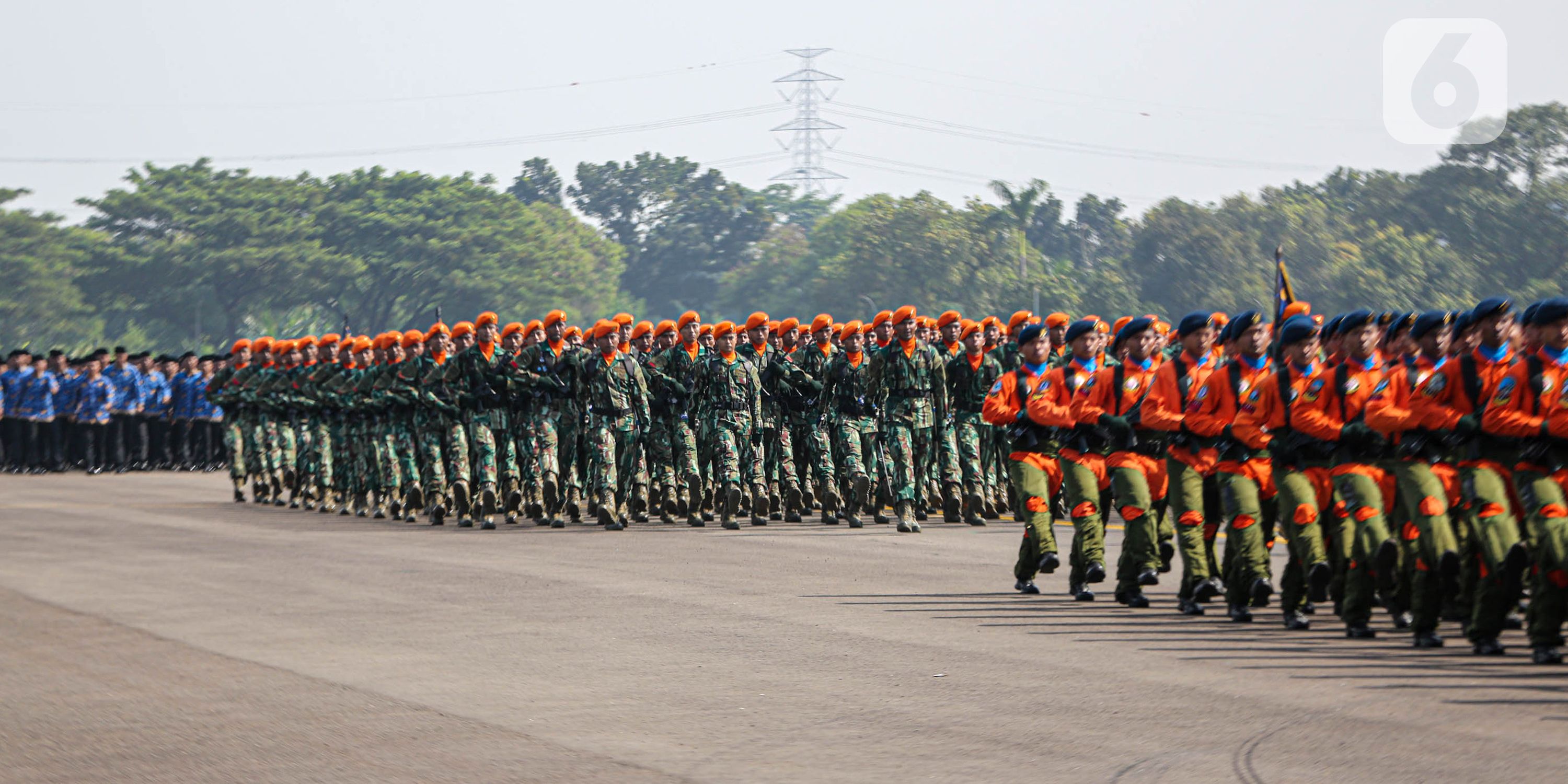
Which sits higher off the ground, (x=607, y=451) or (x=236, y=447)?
(x=236, y=447)

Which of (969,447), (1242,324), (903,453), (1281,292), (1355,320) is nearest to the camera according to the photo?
(1355,320)

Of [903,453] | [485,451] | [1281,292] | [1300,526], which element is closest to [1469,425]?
[1300,526]

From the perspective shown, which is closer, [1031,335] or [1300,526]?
[1300,526]

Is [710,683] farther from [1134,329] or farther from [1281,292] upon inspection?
[1281,292]

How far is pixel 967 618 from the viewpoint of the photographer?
11.4m

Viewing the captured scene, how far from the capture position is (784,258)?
333 feet

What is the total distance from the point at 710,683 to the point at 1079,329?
4.47m

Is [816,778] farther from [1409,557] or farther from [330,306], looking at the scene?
[330,306]

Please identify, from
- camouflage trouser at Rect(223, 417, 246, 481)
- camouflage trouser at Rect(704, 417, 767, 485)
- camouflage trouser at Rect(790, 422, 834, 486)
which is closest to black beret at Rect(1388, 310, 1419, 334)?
camouflage trouser at Rect(790, 422, 834, 486)

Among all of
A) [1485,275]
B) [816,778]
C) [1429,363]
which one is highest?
[1485,275]

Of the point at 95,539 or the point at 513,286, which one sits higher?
the point at 513,286

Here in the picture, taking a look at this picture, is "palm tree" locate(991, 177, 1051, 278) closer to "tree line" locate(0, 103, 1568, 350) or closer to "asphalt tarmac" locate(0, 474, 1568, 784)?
"tree line" locate(0, 103, 1568, 350)

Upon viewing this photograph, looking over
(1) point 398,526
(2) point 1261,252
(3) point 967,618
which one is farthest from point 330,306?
(3) point 967,618

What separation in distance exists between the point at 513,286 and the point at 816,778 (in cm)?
8382
